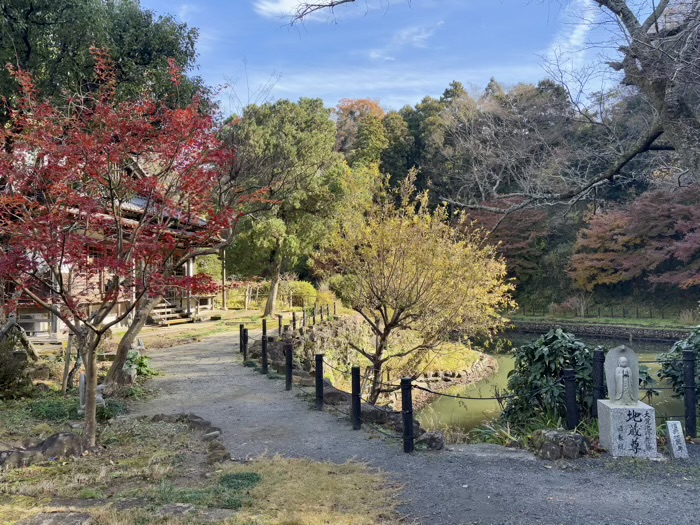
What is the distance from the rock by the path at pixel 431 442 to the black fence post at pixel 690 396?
3.04 meters

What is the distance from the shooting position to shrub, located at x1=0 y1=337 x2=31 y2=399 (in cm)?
796

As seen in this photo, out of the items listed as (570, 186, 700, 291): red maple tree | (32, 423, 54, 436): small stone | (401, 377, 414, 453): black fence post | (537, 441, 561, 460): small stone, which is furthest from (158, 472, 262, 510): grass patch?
(570, 186, 700, 291): red maple tree

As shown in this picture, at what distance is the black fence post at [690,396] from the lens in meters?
6.18

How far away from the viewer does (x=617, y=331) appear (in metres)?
22.3

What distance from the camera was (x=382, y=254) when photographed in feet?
31.6

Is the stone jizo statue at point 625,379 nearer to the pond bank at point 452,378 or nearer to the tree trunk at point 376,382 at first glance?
the tree trunk at point 376,382

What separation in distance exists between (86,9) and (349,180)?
14.4 metres

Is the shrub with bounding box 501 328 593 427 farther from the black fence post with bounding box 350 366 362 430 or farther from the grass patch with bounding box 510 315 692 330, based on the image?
the grass patch with bounding box 510 315 692 330

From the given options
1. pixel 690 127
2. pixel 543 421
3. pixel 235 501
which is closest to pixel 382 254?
pixel 543 421

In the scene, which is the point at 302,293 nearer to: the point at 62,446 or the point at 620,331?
the point at 620,331

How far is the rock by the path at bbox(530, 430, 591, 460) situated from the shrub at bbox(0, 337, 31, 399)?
25.1ft

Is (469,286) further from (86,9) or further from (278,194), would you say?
(278,194)

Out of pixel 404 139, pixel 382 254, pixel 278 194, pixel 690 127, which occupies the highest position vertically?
pixel 404 139

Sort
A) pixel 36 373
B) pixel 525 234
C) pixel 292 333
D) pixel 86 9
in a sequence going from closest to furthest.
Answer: pixel 86 9
pixel 36 373
pixel 292 333
pixel 525 234
